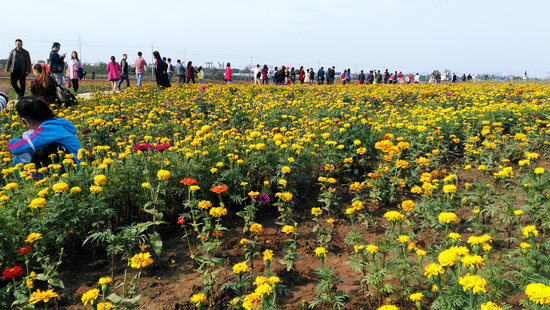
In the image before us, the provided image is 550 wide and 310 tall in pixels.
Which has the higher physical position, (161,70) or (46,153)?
(161,70)

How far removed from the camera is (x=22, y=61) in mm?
8773

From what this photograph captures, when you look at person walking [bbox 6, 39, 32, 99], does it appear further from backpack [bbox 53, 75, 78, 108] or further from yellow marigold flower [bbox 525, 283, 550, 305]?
yellow marigold flower [bbox 525, 283, 550, 305]

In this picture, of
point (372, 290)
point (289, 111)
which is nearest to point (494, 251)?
point (372, 290)

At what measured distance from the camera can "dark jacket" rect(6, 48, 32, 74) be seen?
8602 mm

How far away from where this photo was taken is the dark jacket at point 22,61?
28.2 ft

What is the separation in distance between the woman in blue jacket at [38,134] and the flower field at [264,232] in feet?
0.75

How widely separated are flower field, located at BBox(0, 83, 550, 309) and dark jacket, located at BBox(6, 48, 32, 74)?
529 cm

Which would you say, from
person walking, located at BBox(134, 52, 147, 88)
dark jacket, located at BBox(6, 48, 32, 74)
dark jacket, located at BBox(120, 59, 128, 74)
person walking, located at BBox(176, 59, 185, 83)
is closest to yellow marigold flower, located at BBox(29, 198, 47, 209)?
dark jacket, located at BBox(6, 48, 32, 74)

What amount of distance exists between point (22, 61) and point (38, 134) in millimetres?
6696

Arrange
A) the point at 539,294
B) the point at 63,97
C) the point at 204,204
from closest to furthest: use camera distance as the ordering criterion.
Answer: the point at 539,294, the point at 204,204, the point at 63,97

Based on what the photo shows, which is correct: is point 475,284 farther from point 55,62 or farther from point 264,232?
point 55,62

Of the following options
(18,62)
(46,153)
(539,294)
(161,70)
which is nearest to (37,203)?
(46,153)

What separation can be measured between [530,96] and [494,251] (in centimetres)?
860

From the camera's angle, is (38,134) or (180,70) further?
(180,70)
